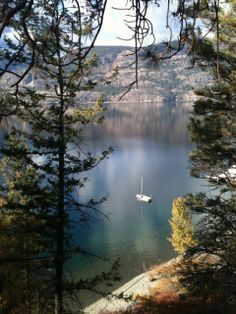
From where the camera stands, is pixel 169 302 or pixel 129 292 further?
pixel 129 292

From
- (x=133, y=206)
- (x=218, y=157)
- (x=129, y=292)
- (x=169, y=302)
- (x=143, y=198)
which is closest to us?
(x=218, y=157)

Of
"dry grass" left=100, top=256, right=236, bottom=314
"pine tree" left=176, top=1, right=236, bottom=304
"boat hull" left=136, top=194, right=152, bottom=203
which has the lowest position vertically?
"boat hull" left=136, top=194, right=152, bottom=203

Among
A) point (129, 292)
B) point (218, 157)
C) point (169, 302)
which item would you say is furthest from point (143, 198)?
point (218, 157)

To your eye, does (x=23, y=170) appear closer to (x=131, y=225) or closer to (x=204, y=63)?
(x=204, y=63)

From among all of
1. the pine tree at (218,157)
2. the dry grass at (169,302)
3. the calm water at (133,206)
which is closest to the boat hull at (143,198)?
the calm water at (133,206)

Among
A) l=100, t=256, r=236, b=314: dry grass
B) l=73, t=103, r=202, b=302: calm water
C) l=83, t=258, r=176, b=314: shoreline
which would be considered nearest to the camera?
l=100, t=256, r=236, b=314: dry grass

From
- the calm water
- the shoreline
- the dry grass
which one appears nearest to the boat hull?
the calm water

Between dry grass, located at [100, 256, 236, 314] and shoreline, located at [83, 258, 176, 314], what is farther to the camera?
shoreline, located at [83, 258, 176, 314]


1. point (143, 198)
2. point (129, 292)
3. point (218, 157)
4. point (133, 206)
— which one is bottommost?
point (129, 292)

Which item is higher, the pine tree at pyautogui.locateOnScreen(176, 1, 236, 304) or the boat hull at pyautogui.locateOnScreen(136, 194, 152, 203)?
the pine tree at pyautogui.locateOnScreen(176, 1, 236, 304)

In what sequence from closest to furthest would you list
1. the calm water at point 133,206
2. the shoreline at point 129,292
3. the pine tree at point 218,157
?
the pine tree at point 218,157
the shoreline at point 129,292
the calm water at point 133,206

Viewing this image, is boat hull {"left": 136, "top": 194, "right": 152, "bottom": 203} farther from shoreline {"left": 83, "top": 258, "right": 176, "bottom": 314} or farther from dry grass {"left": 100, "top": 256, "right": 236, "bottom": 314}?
dry grass {"left": 100, "top": 256, "right": 236, "bottom": 314}

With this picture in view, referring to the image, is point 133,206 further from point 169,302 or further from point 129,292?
point 169,302

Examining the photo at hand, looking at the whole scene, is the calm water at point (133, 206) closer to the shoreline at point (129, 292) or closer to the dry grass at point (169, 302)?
the shoreline at point (129, 292)
